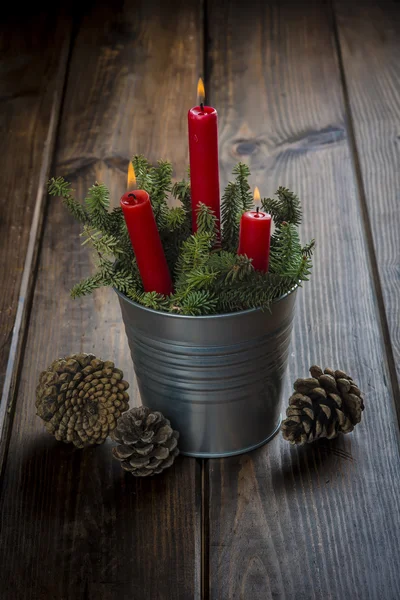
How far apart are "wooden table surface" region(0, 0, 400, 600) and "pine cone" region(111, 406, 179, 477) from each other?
0.02 m

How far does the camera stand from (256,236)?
678mm

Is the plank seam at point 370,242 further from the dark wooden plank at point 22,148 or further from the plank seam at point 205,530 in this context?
the dark wooden plank at point 22,148

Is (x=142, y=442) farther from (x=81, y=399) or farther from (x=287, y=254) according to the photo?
(x=287, y=254)

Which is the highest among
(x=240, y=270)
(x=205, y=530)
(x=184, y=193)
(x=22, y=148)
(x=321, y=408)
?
(x=22, y=148)

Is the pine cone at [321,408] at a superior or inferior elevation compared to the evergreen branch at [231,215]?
inferior

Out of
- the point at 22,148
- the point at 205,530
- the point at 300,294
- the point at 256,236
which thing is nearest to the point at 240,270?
the point at 256,236

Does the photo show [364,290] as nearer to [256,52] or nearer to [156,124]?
[156,124]

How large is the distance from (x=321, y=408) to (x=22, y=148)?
0.75 meters

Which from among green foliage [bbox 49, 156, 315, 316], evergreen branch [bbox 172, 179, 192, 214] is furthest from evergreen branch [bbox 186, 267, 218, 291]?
evergreen branch [bbox 172, 179, 192, 214]

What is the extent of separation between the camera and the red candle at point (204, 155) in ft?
2.27

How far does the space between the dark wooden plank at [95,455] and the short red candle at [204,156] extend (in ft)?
0.87

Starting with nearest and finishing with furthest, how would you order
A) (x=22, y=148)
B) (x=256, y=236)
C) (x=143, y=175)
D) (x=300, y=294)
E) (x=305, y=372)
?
1. (x=256, y=236)
2. (x=143, y=175)
3. (x=305, y=372)
4. (x=300, y=294)
5. (x=22, y=148)

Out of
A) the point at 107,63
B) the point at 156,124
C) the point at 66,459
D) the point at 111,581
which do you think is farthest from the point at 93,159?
the point at 111,581

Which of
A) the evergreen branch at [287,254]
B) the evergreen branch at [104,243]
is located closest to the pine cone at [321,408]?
the evergreen branch at [287,254]
